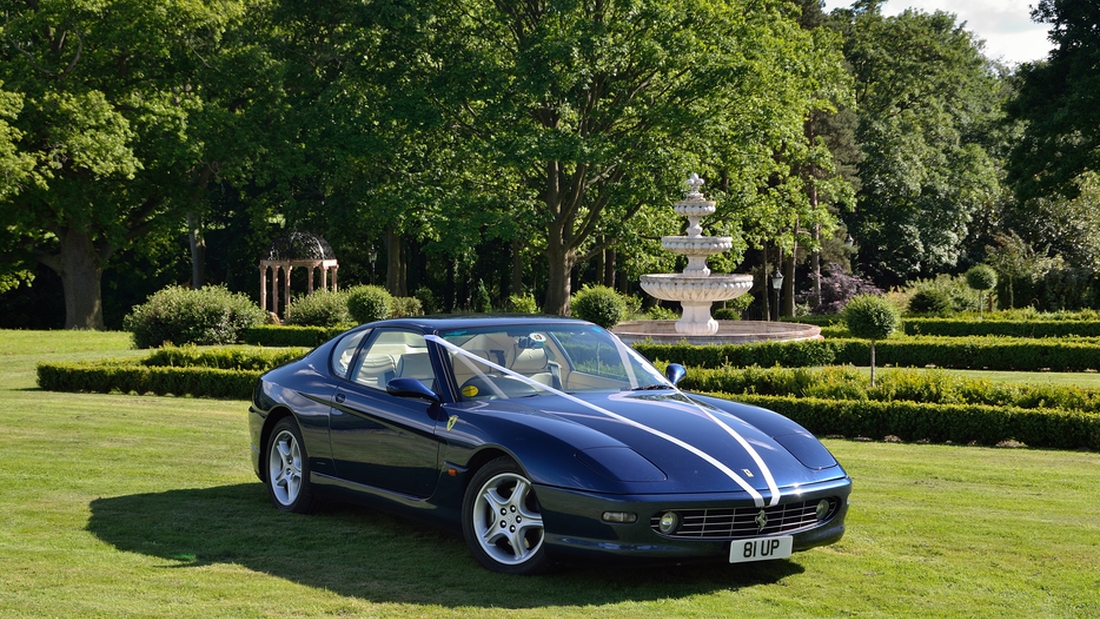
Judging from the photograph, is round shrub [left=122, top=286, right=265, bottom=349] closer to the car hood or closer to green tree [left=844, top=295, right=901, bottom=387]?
green tree [left=844, top=295, right=901, bottom=387]

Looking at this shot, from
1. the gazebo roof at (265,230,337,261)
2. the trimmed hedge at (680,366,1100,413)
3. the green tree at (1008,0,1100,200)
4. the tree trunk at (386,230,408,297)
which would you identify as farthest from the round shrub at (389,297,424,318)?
the trimmed hedge at (680,366,1100,413)

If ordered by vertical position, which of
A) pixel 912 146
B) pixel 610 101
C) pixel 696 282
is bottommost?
pixel 696 282

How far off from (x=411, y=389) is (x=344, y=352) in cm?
143

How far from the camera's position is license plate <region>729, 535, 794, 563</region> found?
632 centimetres

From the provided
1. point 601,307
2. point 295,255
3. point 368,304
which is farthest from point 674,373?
point 295,255

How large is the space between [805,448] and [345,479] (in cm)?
304

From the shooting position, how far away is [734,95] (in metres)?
36.6

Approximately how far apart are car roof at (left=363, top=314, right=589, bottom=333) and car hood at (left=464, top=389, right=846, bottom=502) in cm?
83

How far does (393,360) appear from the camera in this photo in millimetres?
8109

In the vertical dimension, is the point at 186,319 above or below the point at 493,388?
above

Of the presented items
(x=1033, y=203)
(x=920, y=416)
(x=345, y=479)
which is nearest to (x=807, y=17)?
(x=1033, y=203)

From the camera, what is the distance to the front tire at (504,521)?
21.7ft

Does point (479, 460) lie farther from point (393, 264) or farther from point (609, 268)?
point (609, 268)

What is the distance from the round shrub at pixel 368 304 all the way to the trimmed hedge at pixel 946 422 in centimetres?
1941
